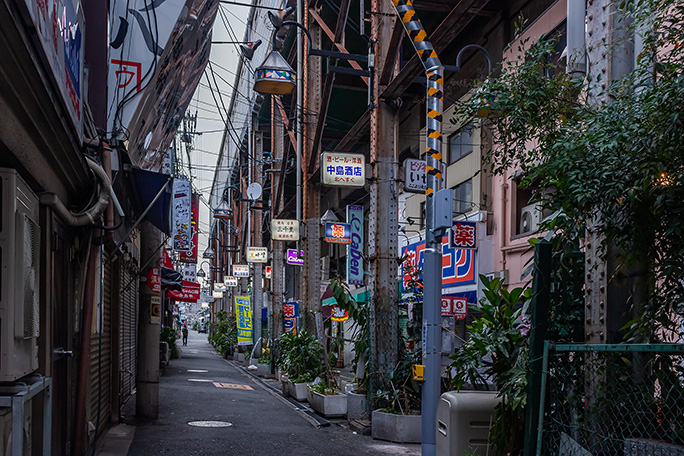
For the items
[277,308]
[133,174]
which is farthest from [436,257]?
[277,308]

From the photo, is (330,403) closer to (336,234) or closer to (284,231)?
(336,234)

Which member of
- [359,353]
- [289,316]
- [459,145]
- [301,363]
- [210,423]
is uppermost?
[459,145]

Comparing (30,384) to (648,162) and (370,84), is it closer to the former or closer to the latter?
(648,162)

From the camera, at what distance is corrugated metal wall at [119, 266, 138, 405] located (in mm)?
15080

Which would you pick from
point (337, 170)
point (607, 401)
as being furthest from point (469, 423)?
point (337, 170)

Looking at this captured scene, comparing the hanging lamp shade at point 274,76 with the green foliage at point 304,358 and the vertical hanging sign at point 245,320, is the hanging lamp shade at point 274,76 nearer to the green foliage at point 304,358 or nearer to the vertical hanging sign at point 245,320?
the green foliage at point 304,358

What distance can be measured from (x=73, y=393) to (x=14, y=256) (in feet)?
13.1

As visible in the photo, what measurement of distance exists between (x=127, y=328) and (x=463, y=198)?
11535 mm

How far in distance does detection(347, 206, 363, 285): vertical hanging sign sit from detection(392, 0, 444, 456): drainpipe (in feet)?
40.3

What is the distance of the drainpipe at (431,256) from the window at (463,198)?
12243 millimetres

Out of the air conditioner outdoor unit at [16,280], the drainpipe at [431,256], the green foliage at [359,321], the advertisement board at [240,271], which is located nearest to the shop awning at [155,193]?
the green foliage at [359,321]

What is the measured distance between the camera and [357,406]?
46.4 ft

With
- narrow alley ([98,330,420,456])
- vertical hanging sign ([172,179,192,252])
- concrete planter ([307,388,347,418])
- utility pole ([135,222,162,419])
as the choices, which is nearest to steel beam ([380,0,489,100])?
utility pole ([135,222,162,419])

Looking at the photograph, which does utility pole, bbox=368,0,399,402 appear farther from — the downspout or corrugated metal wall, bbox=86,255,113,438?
the downspout
